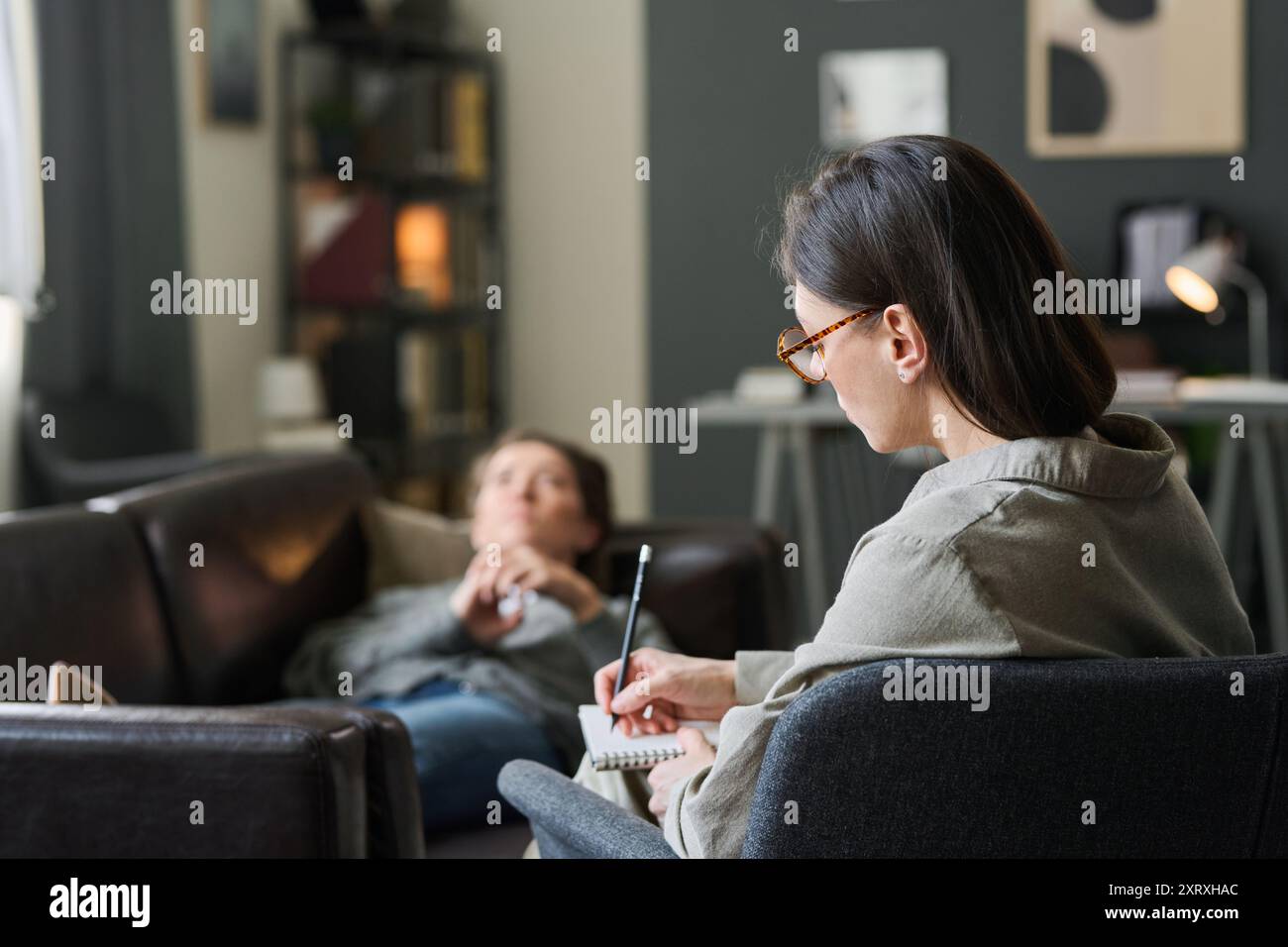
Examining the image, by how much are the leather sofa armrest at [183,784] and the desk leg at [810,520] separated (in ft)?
9.11

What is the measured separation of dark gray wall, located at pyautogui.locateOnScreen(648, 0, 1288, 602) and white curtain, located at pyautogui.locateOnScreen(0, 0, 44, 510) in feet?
6.53

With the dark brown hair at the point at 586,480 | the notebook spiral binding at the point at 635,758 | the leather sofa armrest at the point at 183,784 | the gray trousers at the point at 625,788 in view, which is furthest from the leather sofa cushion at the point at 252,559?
the notebook spiral binding at the point at 635,758

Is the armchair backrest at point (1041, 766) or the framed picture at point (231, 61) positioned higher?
the framed picture at point (231, 61)

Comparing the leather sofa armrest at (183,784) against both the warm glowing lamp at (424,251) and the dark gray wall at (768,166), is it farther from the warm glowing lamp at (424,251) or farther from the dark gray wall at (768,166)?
the warm glowing lamp at (424,251)

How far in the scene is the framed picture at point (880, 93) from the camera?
16.3 feet

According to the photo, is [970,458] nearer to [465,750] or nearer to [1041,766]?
[1041,766]

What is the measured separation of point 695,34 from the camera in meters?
5.12

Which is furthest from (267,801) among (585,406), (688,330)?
(585,406)

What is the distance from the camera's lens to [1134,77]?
4.87 m

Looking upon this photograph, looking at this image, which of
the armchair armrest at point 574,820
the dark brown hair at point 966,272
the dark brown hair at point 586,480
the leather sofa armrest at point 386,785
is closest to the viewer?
the dark brown hair at point 966,272

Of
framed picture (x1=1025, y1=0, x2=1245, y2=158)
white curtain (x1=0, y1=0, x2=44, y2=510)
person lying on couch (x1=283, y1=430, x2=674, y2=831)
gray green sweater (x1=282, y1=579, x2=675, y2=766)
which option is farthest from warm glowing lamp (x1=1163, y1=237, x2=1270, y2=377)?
white curtain (x1=0, y1=0, x2=44, y2=510)

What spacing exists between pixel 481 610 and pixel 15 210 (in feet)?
7.92

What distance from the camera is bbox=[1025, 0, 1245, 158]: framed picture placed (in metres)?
4.80

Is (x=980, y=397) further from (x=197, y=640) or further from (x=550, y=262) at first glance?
(x=550, y=262)
